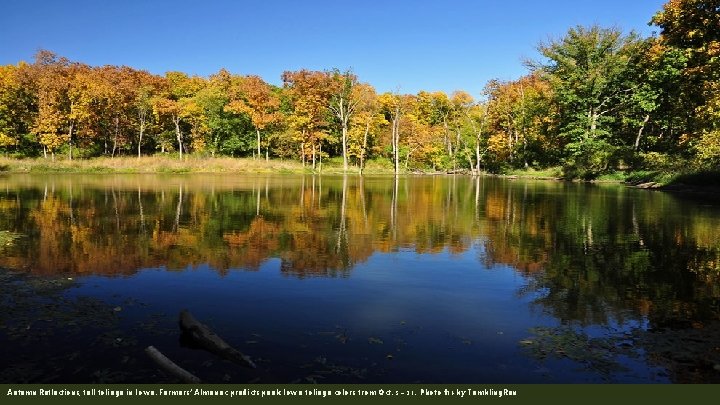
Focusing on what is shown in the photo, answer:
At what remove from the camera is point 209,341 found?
302 inches

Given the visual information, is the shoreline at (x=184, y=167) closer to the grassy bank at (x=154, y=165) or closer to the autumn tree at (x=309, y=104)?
the grassy bank at (x=154, y=165)

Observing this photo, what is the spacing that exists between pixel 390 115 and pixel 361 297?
85.5 metres

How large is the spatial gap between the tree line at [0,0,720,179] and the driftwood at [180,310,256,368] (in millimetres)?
41715

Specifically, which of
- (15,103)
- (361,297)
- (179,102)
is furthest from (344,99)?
(361,297)

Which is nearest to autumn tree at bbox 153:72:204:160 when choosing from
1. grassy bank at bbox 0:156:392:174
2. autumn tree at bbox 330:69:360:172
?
grassy bank at bbox 0:156:392:174

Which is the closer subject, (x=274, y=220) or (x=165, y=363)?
(x=165, y=363)

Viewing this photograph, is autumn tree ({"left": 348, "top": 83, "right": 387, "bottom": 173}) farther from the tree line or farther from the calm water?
the calm water

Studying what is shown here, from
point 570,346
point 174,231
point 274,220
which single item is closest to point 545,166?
point 274,220

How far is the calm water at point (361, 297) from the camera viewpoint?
740 centimetres

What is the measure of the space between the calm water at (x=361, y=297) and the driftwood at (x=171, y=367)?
15 cm

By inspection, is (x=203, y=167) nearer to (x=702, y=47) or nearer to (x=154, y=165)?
(x=154, y=165)

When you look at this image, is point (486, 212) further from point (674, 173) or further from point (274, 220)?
point (674, 173)
